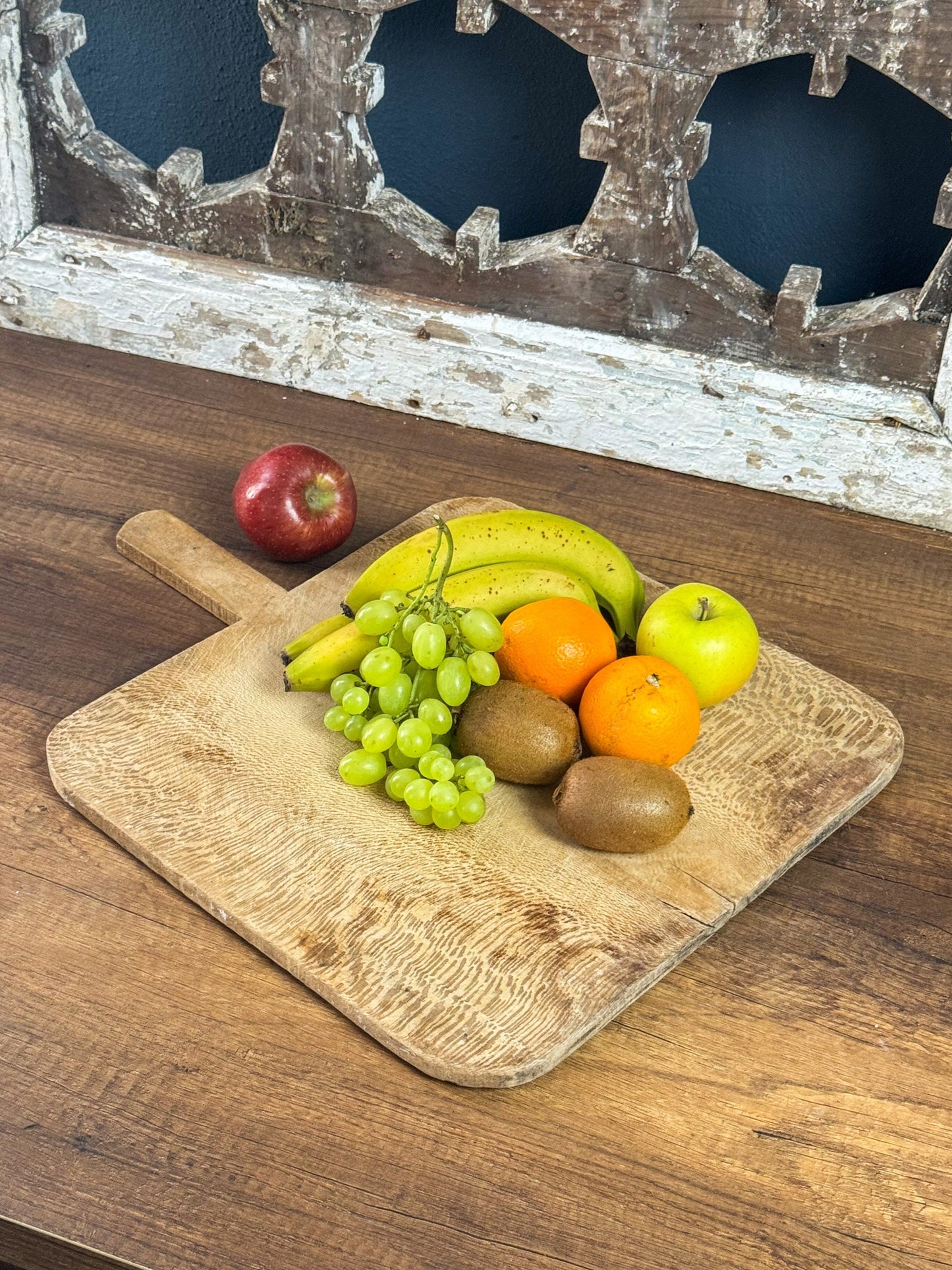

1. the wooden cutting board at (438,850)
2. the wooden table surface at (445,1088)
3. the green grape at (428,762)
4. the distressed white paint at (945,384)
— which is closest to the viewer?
the wooden table surface at (445,1088)

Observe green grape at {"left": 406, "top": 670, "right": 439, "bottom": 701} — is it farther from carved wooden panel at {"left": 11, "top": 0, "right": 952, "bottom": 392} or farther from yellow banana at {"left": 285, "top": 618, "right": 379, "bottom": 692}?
carved wooden panel at {"left": 11, "top": 0, "right": 952, "bottom": 392}

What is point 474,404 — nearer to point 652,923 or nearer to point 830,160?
point 830,160

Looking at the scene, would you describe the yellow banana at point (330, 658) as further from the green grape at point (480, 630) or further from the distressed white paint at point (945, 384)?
the distressed white paint at point (945, 384)

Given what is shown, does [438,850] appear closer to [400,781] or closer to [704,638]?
[400,781]

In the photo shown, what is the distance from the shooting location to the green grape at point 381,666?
97cm

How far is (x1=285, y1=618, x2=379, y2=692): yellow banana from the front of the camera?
105 centimetres

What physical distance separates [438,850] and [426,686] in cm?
13

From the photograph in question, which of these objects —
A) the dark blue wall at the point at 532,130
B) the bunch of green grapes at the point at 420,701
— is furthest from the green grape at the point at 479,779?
the dark blue wall at the point at 532,130

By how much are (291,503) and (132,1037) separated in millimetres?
539

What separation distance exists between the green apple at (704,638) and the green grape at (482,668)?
14 centimetres

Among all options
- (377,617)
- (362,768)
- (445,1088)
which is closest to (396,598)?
(377,617)

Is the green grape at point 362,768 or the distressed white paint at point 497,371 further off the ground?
the distressed white paint at point 497,371

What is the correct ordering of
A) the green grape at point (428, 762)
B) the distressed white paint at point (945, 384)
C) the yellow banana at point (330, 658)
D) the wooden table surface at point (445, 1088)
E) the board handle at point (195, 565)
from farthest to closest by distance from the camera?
the distressed white paint at point (945, 384), the board handle at point (195, 565), the yellow banana at point (330, 658), the green grape at point (428, 762), the wooden table surface at point (445, 1088)

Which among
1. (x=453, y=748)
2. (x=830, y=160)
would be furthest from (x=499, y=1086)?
(x=830, y=160)
